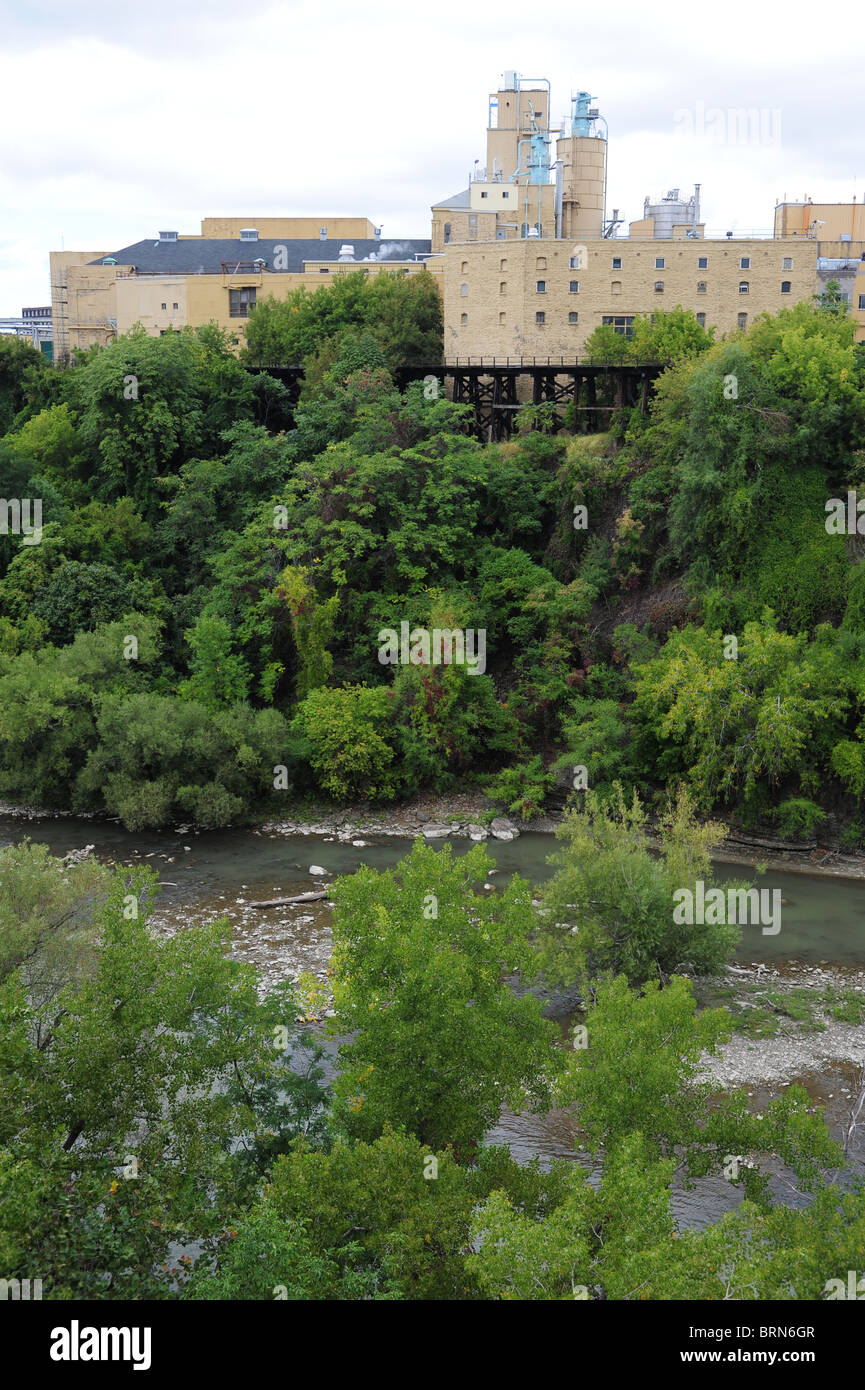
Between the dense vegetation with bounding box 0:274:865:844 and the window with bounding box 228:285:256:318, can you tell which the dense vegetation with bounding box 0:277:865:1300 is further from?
the window with bounding box 228:285:256:318

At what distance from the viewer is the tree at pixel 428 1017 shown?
14.5m

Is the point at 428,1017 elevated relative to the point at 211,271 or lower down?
lower down

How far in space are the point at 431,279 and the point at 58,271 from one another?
3072 centimetres

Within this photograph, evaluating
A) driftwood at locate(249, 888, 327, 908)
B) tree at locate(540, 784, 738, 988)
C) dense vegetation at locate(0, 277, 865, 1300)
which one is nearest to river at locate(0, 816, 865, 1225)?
driftwood at locate(249, 888, 327, 908)

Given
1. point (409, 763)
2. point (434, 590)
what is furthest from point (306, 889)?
point (434, 590)

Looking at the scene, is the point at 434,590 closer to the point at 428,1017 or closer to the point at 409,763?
the point at 409,763

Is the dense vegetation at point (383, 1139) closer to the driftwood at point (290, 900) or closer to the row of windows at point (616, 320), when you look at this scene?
the driftwood at point (290, 900)

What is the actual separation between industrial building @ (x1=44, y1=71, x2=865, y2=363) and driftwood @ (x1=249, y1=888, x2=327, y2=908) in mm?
25806

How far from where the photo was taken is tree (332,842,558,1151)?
47.6 ft

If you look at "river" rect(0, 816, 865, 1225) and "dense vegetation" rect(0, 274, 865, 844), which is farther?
"dense vegetation" rect(0, 274, 865, 844)

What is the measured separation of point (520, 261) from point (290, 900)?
28.4m

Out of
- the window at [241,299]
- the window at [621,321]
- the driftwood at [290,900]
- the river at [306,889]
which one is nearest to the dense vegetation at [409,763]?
the river at [306,889]

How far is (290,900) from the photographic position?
2720 centimetres

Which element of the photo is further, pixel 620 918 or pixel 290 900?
pixel 290 900
